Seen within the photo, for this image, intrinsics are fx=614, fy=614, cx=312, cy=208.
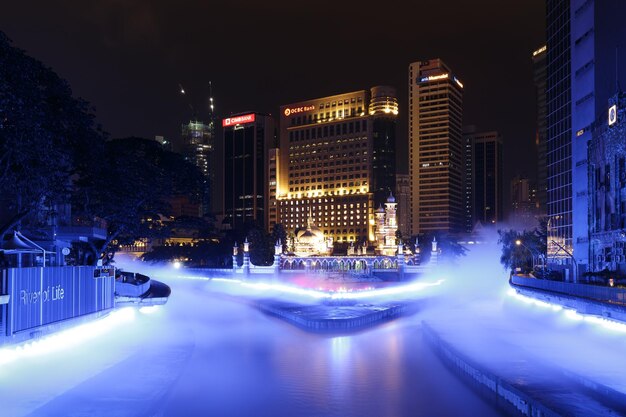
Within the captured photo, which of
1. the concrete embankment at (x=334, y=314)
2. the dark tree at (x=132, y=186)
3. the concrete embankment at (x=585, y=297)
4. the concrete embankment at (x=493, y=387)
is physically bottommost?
the concrete embankment at (x=334, y=314)

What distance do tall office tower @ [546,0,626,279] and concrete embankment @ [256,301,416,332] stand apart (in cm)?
2043

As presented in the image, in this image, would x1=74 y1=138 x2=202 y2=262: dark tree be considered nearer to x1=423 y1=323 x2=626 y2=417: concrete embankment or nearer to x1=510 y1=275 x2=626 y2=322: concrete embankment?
x1=423 y1=323 x2=626 y2=417: concrete embankment

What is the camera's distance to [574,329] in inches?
1529

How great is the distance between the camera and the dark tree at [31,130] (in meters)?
30.9

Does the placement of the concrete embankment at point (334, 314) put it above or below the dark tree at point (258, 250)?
below

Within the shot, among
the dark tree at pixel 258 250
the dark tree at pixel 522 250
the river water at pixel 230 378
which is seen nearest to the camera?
the river water at pixel 230 378

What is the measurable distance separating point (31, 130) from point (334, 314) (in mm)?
33745

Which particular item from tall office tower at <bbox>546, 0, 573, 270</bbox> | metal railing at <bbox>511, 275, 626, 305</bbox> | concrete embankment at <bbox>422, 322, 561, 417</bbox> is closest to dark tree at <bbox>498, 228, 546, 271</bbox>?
tall office tower at <bbox>546, 0, 573, 270</bbox>

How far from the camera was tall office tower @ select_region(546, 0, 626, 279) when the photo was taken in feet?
242

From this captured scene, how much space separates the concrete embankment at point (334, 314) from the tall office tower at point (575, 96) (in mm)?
20426

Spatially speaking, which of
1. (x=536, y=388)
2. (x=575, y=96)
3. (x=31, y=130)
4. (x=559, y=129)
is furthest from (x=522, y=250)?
(x=31, y=130)

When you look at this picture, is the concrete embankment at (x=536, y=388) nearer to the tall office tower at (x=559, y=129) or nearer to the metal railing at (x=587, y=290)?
the metal railing at (x=587, y=290)

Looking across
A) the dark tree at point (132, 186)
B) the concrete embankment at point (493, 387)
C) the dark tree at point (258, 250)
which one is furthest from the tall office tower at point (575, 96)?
the dark tree at point (258, 250)

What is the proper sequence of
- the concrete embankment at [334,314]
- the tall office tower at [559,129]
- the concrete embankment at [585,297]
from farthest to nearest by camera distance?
the tall office tower at [559,129] < the concrete embankment at [334,314] < the concrete embankment at [585,297]
